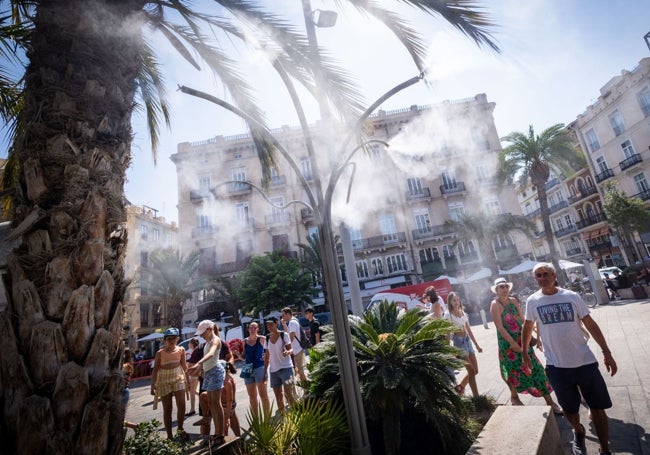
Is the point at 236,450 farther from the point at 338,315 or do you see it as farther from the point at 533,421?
the point at 533,421

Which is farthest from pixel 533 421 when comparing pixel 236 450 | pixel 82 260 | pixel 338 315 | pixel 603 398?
pixel 82 260

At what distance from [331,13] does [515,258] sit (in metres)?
26.7

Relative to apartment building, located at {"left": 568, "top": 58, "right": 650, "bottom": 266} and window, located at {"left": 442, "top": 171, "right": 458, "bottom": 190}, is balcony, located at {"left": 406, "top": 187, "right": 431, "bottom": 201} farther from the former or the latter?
apartment building, located at {"left": 568, "top": 58, "right": 650, "bottom": 266}

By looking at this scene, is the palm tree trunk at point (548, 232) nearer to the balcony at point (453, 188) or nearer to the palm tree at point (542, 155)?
the palm tree at point (542, 155)

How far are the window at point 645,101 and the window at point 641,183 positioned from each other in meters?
4.70

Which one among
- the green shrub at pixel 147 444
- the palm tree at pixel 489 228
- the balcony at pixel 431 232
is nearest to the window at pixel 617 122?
the palm tree at pixel 489 228

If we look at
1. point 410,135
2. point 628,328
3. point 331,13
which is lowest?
point 628,328

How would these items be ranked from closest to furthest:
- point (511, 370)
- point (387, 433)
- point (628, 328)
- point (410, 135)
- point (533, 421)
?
point (533, 421), point (387, 433), point (511, 370), point (628, 328), point (410, 135)

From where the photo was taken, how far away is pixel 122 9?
9.10 ft

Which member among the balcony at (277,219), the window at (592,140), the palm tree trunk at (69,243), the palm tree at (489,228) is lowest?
the palm tree trunk at (69,243)

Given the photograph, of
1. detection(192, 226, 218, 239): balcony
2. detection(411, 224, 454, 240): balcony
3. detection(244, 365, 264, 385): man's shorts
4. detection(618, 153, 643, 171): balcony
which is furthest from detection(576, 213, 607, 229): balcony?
detection(244, 365, 264, 385): man's shorts

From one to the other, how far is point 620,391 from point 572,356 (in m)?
1.76

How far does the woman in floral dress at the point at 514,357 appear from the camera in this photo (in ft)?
12.1

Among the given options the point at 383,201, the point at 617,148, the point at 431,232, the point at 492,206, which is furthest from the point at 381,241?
the point at 617,148
